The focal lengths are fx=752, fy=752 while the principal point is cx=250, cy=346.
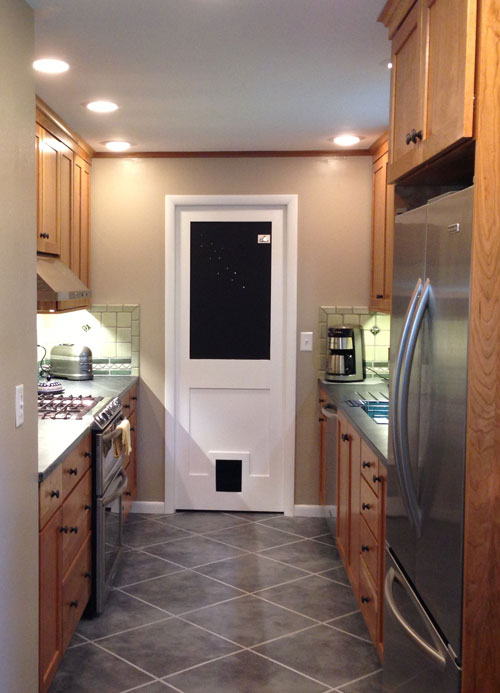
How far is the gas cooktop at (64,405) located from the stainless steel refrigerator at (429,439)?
1684 millimetres

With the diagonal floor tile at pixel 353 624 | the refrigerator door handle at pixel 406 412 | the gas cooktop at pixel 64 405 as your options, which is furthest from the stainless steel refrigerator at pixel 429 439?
the gas cooktop at pixel 64 405

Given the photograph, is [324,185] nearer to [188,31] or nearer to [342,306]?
[342,306]

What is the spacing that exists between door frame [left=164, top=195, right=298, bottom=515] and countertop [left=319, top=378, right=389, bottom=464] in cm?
33

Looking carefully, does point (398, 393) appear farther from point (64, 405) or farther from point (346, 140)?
point (346, 140)

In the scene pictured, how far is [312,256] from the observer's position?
190 inches

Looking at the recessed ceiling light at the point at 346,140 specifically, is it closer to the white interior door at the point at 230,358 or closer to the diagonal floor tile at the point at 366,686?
the white interior door at the point at 230,358

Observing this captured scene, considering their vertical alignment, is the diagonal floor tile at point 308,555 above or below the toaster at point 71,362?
below

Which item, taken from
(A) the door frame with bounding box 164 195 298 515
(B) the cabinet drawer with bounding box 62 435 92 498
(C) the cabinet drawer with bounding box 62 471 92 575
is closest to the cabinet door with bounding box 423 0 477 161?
(B) the cabinet drawer with bounding box 62 435 92 498

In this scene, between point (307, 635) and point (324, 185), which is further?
point (324, 185)

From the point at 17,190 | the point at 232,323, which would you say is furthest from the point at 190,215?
the point at 17,190

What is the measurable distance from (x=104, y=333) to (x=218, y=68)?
2.30 meters

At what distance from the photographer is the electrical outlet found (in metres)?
2.27

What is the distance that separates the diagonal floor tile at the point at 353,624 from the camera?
326 centimetres

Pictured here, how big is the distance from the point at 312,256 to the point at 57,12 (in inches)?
104
